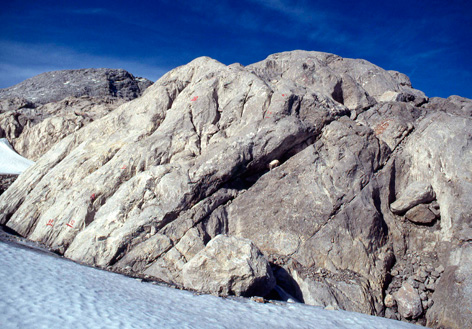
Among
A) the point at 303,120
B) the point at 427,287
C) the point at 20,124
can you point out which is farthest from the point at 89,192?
the point at 20,124

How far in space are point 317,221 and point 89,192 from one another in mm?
9960

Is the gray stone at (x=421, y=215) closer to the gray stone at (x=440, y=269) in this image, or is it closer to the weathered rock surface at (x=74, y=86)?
the gray stone at (x=440, y=269)

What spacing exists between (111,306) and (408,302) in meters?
9.89

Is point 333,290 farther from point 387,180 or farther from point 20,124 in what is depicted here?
point 20,124

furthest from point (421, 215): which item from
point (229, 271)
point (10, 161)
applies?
point (10, 161)

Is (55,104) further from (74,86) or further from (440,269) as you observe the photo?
(440,269)

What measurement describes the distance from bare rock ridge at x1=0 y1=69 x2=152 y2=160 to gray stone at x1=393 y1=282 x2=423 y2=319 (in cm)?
2538

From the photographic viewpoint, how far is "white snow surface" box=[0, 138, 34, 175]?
76.6 feet

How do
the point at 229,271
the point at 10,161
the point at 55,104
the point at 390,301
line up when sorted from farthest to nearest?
the point at 55,104 → the point at 10,161 → the point at 390,301 → the point at 229,271

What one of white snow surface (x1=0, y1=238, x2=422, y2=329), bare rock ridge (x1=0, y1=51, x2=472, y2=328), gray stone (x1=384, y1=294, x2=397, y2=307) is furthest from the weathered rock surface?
gray stone (x1=384, y1=294, x2=397, y2=307)

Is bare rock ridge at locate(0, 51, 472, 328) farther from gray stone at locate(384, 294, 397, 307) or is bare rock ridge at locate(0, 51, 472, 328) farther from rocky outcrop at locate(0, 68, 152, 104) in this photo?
rocky outcrop at locate(0, 68, 152, 104)

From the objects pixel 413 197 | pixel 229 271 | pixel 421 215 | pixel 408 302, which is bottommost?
pixel 229 271

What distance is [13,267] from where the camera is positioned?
8.83m

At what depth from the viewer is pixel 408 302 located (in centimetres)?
1132
